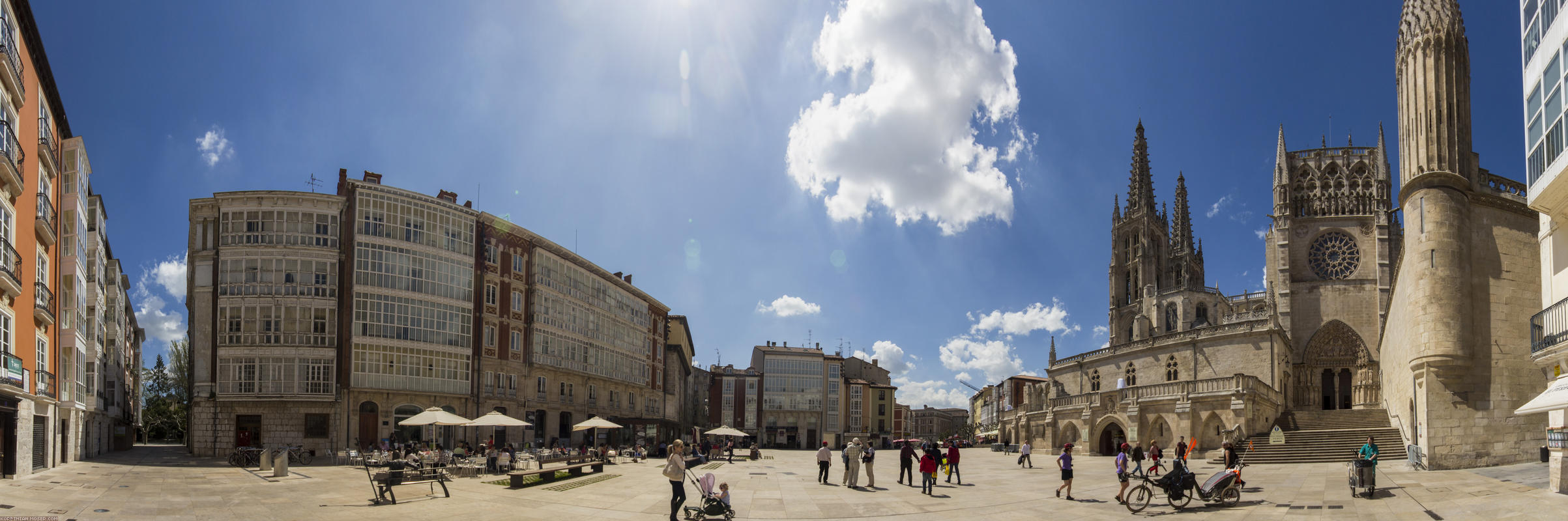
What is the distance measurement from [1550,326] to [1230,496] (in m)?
7.77

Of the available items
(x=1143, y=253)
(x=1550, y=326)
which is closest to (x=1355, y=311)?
(x=1143, y=253)

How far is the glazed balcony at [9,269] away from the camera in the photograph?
22.7 meters

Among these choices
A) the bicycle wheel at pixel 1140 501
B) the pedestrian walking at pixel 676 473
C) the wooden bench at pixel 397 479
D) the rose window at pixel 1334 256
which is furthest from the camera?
the rose window at pixel 1334 256

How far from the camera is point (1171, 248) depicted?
9188 centimetres

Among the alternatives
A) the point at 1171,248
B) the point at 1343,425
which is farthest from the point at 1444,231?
the point at 1171,248

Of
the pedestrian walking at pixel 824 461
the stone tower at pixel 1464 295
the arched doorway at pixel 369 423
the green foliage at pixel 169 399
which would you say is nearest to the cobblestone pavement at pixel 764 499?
the pedestrian walking at pixel 824 461

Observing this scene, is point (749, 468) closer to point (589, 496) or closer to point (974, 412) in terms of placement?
point (589, 496)

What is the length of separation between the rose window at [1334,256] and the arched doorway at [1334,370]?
454 centimetres

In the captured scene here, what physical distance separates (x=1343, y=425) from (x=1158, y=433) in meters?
8.03

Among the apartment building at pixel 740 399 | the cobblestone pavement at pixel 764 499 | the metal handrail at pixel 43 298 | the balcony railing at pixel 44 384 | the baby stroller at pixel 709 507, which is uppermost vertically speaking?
the metal handrail at pixel 43 298

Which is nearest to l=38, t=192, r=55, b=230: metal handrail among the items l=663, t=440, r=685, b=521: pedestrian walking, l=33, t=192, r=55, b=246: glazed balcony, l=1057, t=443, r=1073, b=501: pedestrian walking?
l=33, t=192, r=55, b=246: glazed balcony

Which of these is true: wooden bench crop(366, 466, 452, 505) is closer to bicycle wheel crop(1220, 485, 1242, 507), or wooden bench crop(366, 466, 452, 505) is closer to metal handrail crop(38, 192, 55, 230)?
metal handrail crop(38, 192, 55, 230)

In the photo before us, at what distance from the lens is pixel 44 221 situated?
27688mm

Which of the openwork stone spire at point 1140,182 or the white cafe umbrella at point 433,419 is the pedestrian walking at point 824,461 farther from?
the openwork stone spire at point 1140,182
